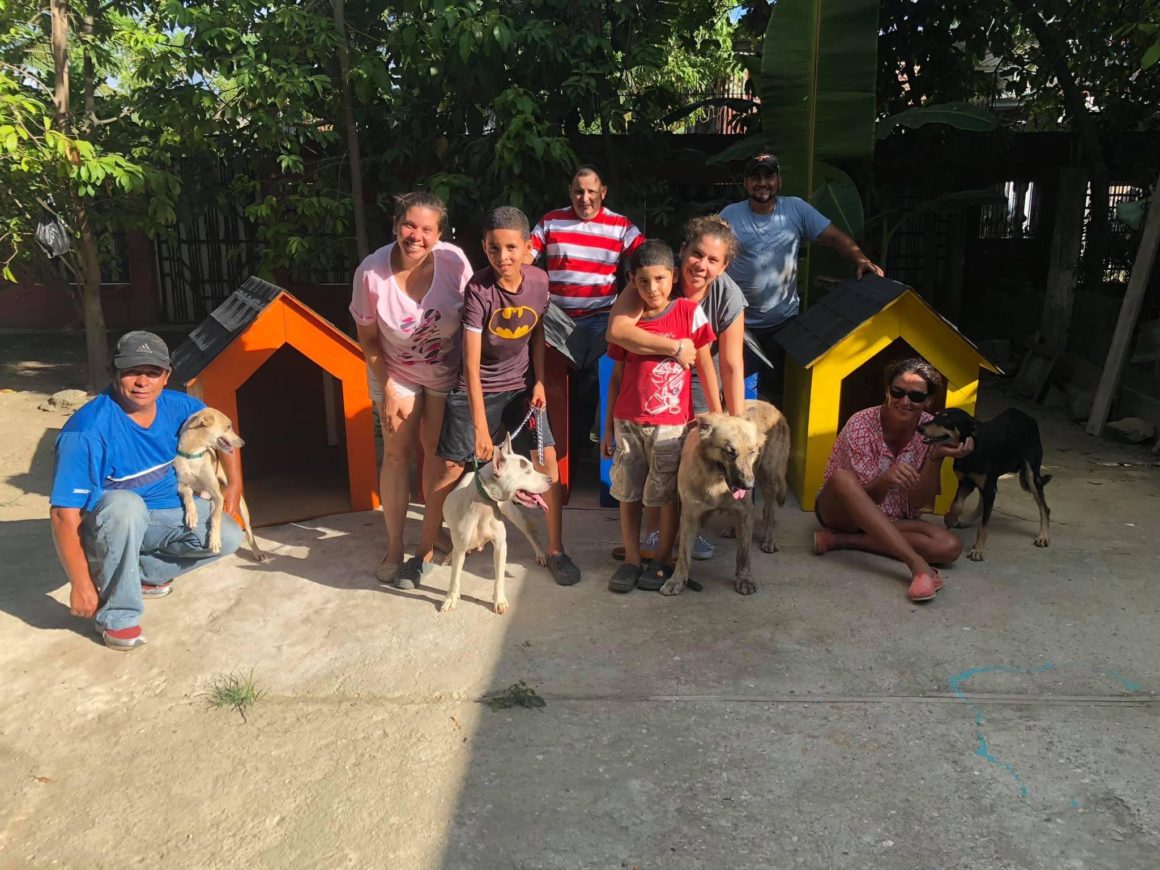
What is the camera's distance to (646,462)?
4.31 m

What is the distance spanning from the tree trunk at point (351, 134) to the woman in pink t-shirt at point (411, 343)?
3160mm

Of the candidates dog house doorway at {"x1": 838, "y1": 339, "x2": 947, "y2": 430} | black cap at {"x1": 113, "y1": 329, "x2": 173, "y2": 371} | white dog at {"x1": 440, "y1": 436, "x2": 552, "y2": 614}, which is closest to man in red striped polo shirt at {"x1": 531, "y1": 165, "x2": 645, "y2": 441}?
white dog at {"x1": 440, "y1": 436, "x2": 552, "y2": 614}

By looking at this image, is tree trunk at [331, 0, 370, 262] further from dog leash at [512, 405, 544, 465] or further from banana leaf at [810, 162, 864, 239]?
banana leaf at [810, 162, 864, 239]

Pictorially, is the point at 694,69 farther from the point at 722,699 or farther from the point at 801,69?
the point at 722,699

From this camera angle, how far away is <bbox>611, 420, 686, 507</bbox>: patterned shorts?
13.9 ft

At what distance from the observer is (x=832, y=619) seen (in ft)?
13.5

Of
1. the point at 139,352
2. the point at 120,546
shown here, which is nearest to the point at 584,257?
the point at 139,352

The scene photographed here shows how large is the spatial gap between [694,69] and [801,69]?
9.88m

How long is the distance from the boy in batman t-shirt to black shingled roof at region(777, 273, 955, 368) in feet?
5.40

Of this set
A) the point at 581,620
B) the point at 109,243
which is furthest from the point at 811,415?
the point at 109,243

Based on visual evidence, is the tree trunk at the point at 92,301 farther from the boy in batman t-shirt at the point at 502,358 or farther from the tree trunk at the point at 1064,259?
the tree trunk at the point at 1064,259

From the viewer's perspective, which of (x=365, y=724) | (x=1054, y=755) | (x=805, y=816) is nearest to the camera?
(x=805, y=816)

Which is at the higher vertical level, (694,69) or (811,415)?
(694,69)

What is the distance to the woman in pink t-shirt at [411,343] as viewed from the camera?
166 inches
